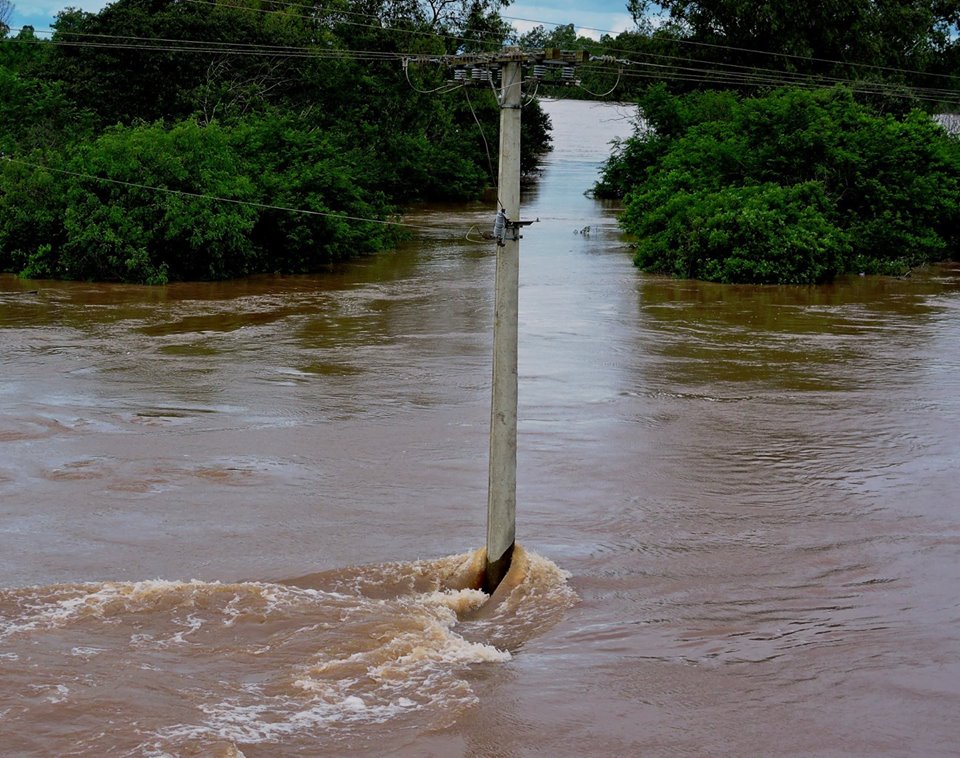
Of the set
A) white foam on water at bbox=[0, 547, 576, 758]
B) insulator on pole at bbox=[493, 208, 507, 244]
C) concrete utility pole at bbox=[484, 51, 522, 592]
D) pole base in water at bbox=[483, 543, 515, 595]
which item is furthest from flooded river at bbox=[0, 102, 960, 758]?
insulator on pole at bbox=[493, 208, 507, 244]

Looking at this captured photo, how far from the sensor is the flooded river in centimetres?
848

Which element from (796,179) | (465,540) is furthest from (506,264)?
(796,179)

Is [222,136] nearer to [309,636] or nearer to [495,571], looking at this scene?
[495,571]

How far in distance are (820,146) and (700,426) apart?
1772 centimetres

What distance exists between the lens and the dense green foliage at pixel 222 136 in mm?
28172

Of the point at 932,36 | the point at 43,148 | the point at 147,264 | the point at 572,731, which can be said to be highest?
the point at 932,36

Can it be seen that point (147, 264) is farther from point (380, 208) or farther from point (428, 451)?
point (428, 451)

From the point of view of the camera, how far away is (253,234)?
30.6 meters

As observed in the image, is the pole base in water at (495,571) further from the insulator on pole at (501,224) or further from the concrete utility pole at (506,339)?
the insulator on pole at (501,224)

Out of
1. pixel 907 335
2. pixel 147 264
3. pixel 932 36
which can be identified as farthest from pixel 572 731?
pixel 932 36

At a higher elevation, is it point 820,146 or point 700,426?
point 820,146

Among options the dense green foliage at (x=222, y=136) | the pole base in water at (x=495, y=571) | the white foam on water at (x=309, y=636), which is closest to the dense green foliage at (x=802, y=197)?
the dense green foliage at (x=222, y=136)

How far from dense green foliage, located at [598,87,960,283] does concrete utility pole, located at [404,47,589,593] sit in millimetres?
19659

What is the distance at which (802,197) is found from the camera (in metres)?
31.3
